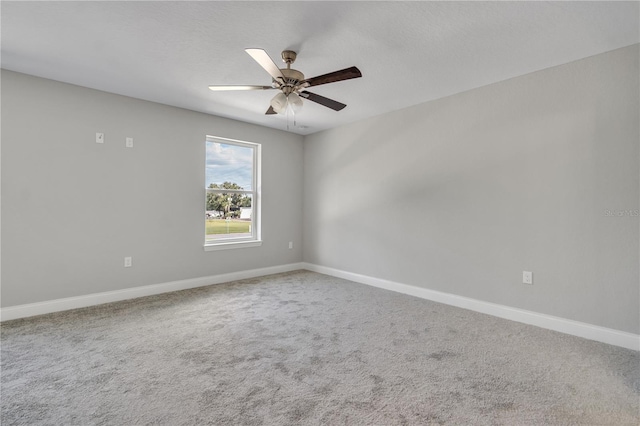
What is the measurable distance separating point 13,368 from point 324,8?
3.25 metres

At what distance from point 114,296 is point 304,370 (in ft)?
8.97

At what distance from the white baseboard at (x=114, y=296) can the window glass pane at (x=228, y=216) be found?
1.99 ft

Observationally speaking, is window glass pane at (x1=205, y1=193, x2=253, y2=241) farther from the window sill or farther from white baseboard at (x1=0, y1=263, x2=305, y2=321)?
white baseboard at (x1=0, y1=263, x2=305, y2=321)

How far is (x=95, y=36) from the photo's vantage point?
240cm

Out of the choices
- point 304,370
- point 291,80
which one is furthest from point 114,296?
point 291,80

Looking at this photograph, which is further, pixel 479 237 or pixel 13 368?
pixel 479 237

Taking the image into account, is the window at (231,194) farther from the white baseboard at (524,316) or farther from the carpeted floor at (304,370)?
the white baseboard at (524,316)

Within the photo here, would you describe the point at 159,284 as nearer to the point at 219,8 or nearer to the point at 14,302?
the point at 14,302

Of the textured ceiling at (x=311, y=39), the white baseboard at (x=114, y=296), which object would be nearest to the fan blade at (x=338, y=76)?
A: the textured ceiling at (x=311, y=39)

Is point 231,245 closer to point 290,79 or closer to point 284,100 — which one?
point 284,100

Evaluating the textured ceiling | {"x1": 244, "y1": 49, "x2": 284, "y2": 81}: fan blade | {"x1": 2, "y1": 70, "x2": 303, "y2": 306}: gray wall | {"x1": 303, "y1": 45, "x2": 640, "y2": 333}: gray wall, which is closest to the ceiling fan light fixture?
{"x1": 244, "y1": 49, "x2": 284, "y2": 81}: fan blade

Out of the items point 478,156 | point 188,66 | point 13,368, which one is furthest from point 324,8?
point 13,368

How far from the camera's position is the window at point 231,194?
4.55m

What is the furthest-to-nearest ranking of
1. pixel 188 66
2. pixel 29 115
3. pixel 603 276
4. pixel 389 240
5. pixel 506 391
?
1. pixel 389 240
2. pixel 29 115
3. pixel 188 66
4. pixel 603 276
5. pixel 506 391
